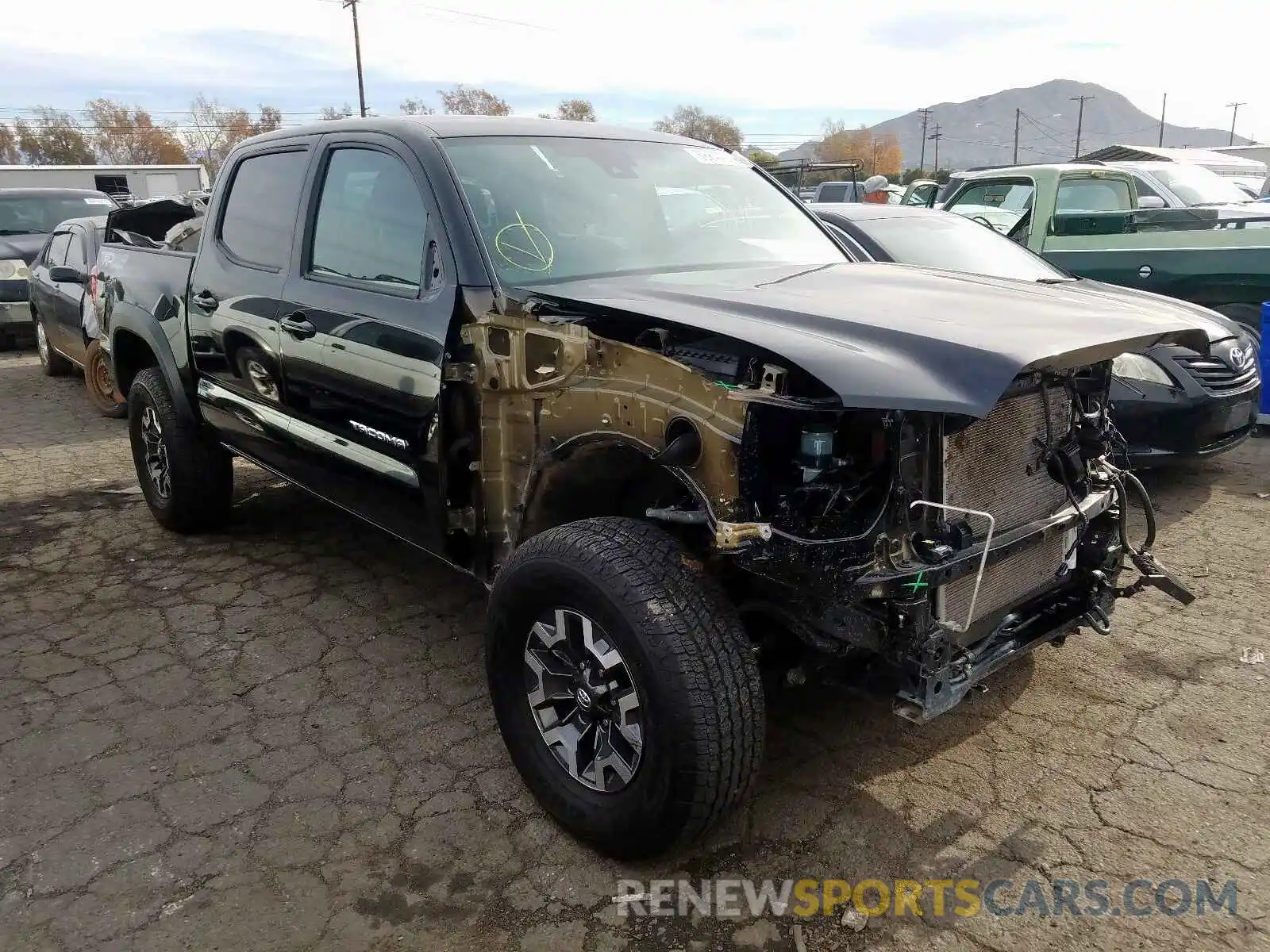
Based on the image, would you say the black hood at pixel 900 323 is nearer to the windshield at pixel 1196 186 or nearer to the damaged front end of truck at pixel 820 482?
the damaged front end of truck at pixel 820 482

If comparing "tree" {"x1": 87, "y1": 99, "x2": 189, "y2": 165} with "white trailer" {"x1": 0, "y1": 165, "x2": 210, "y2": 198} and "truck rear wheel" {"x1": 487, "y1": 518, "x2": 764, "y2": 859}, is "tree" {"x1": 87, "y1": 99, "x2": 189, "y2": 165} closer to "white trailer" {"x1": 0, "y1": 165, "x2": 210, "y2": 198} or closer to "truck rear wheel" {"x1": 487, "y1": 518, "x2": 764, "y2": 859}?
"white trailer" {"x1": 0, "y1": 165, "x2": 210, "y2": 198}

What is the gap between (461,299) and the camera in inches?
116

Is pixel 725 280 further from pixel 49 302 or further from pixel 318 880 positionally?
pixel 49 302

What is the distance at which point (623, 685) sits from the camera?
2.51m

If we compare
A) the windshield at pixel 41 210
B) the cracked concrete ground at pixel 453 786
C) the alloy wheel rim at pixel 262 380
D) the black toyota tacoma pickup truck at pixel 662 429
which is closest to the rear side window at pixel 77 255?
the windshield at pixel 41 210

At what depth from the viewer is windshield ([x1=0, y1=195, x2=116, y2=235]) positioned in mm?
12703

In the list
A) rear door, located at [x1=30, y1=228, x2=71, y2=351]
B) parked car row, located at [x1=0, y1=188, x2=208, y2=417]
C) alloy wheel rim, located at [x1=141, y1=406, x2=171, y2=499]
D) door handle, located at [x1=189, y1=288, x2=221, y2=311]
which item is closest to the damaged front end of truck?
door handle, located at [x1=189, y1=288, x2=221, y2=311]

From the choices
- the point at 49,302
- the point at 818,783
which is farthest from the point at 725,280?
the point at 49,302

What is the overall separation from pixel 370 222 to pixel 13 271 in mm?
10933

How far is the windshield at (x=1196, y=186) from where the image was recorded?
11.4m

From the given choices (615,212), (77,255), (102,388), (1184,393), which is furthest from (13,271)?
(1184,393)

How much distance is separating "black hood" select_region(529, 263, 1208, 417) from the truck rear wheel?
2.03 feet

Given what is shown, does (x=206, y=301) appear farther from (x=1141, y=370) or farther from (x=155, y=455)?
→ (x=1141, y=370)

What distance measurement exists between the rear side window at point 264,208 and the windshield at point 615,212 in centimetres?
95
